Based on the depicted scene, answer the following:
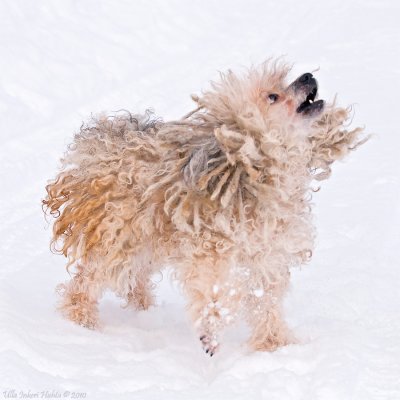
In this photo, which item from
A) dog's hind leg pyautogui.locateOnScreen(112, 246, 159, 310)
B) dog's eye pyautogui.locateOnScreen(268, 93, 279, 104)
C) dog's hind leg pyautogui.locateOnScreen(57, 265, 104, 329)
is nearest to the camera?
dog's eye pyautogui.locateOnScreen(268, 93, 279, 104)

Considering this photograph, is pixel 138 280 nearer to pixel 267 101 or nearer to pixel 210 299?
pixel 210 299

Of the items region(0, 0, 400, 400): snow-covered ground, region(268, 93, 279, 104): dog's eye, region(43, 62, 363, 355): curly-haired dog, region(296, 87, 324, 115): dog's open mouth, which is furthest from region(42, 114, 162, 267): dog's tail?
region(296, 87, 324, 115): dog's open mouth

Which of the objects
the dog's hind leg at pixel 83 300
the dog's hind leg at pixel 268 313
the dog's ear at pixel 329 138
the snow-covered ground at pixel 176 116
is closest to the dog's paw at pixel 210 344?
the snow-covered ground at pixel 176 116

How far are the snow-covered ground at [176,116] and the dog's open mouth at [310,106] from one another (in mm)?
1268

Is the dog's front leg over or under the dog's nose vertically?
under

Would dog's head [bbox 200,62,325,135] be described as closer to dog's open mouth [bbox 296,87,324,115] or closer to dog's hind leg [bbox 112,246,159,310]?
dog's open mouth [bbox 296,87,324,115]

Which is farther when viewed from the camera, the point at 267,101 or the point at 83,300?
the point at 83,300

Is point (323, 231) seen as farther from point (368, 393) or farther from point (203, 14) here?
point (203, 14)

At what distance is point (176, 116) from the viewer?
897 centimetres

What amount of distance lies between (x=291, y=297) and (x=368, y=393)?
5.43ft

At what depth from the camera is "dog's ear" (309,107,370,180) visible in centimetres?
454

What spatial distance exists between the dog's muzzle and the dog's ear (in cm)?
13

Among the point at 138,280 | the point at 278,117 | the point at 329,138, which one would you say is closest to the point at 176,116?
the point at 138,280

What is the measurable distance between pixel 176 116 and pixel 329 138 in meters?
4.56
